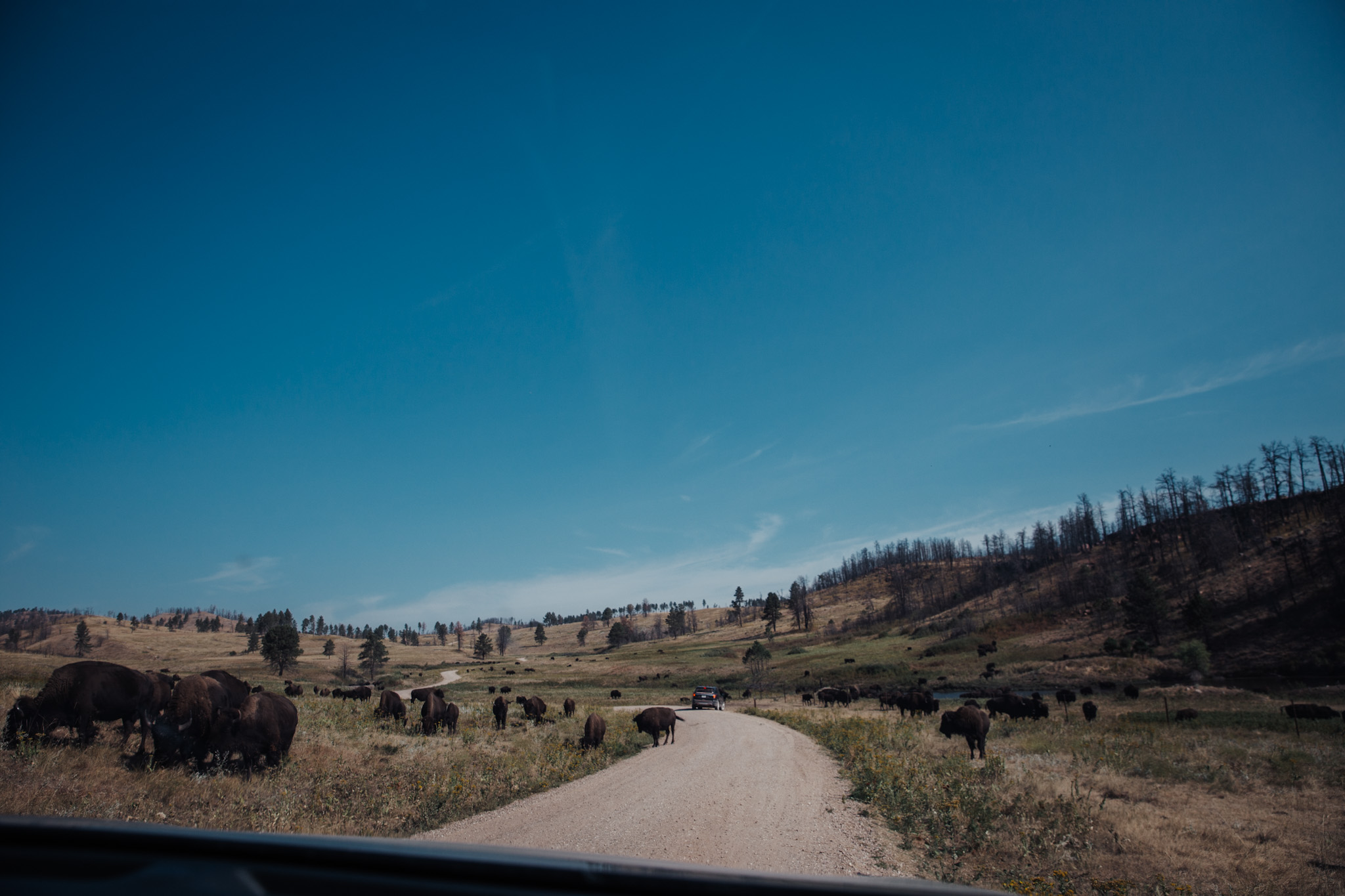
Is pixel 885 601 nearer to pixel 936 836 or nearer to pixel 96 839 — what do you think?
pixel 936 836

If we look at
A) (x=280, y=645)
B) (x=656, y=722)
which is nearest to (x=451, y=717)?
(x=656, y=722)

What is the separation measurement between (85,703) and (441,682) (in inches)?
2861

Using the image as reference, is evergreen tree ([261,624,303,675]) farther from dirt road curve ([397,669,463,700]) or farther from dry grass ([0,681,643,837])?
dry grass ([0,681,643,837])

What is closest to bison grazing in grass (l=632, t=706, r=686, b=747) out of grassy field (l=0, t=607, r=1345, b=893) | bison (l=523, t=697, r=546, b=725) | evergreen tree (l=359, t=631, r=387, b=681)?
grassy field (l=0, t=607, r=1345, b=893)

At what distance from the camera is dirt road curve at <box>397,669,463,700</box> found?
66.0 m

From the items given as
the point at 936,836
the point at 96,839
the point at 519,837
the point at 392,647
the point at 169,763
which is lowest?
the point at 392,647

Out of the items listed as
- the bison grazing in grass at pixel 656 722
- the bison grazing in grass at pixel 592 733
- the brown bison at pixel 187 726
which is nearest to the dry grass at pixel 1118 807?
the bison grazing in grass at pixel 656 722

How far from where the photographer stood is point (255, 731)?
15.1 metres

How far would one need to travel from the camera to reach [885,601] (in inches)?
6486

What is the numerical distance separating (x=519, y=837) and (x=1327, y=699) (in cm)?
5498

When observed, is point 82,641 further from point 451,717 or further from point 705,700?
point 451,717

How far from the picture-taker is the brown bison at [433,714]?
80.6 ft

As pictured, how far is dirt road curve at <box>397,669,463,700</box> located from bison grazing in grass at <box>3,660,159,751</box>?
170 feet

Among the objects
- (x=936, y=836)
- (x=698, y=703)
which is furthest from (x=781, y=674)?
(x=936, y=836)
